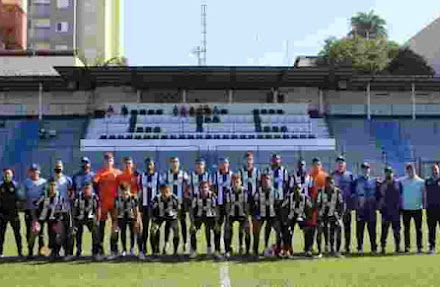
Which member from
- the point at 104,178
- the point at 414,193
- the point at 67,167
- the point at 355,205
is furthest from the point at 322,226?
the point at 67,167

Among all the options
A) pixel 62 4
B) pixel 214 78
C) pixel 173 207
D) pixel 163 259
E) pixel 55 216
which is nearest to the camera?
pixel 163 259

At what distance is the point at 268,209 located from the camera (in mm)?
14906

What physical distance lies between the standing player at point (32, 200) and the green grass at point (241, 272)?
3.00 feet

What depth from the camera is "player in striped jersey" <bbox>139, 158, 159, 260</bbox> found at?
14852 millimetres

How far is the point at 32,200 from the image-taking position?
14.8 meters

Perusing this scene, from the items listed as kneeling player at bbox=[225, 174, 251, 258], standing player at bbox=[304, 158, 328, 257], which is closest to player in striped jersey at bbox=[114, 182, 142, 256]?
kneeling player at bbox=[225, 174, 251, 258]

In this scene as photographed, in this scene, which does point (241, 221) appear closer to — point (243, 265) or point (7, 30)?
point (243, 265)

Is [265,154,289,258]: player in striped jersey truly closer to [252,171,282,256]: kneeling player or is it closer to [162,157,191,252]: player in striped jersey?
[252,171,282,256]: kneeling player

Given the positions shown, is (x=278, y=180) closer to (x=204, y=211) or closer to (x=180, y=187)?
(x=204, y=211)

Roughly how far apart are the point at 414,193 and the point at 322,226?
216 centimetres

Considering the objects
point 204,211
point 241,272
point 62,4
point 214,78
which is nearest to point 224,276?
point 241,272

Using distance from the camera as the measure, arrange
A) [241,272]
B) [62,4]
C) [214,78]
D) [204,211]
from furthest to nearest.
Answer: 1. [62,4]
2. [214,78]
3. [204,211]
4. [241,272]

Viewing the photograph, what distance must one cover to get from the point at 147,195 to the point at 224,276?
11.1 feet

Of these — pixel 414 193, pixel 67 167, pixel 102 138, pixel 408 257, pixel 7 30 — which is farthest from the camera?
pixel 7 30
